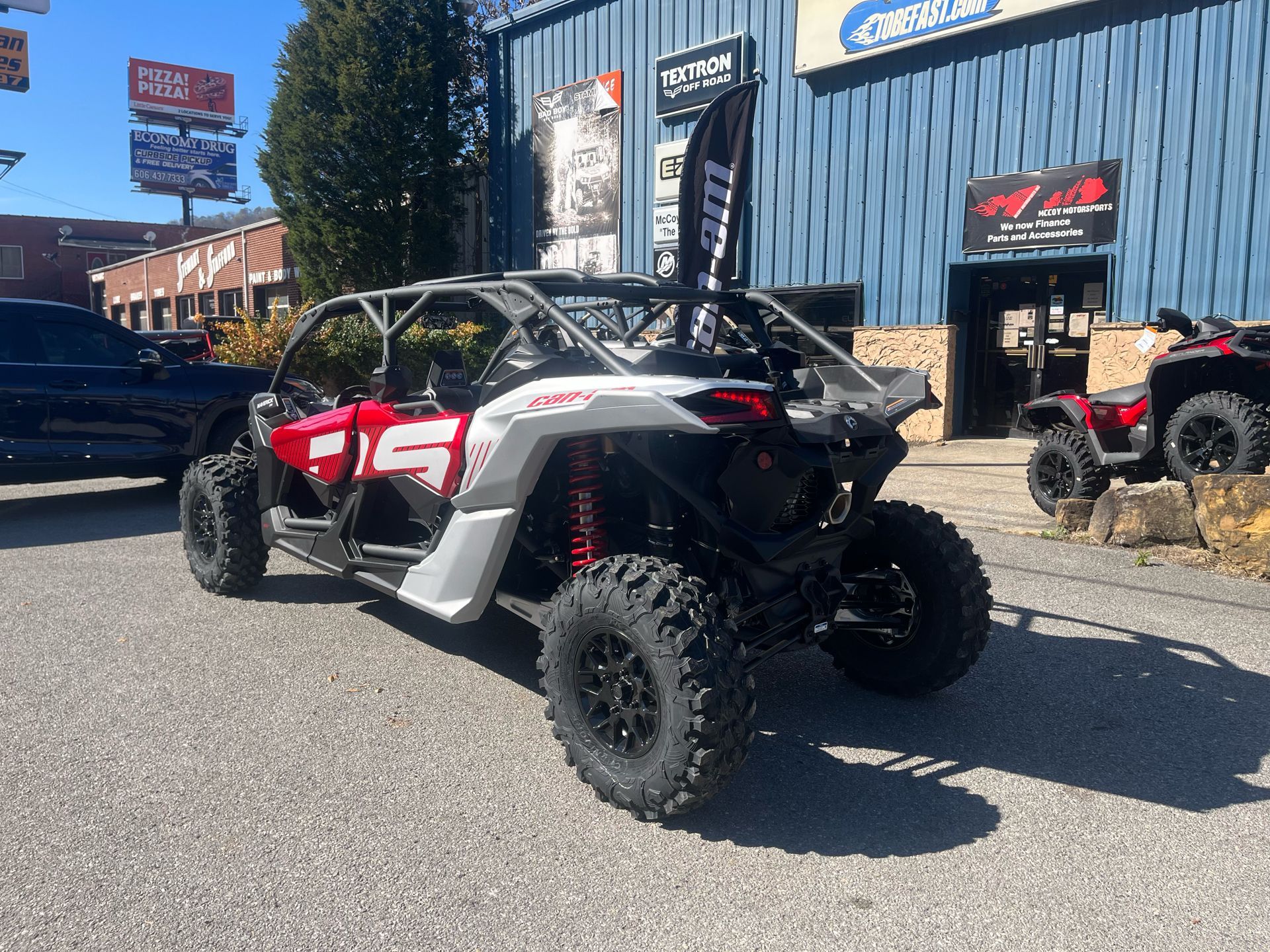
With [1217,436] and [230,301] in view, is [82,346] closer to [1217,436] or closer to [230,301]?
[1217,436]

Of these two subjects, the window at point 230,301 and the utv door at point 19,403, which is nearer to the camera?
the utv door at point 19,403

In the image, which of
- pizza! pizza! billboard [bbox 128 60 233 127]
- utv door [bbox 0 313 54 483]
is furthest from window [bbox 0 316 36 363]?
pizza! pizza! billboard [bbox 128 60 233 127]

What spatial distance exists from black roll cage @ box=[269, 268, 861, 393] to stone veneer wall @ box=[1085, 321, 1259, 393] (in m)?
7.78

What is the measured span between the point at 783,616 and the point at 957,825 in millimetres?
890

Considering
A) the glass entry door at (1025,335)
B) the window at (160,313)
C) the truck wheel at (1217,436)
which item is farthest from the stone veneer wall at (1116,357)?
the window at (160,313)

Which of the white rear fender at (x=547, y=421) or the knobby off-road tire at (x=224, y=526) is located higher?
the white rear fender at (x=547, y=421)

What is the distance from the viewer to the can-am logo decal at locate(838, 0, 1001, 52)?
38.1 ft

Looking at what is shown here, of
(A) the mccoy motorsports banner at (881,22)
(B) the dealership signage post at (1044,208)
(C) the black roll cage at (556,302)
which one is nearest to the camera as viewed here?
(C) the black roll cage at (556,302)

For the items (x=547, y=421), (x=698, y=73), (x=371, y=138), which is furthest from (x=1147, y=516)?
(x=371, y=138)

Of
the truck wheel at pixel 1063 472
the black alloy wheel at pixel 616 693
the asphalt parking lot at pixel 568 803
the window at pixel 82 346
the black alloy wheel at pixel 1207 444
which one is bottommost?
the asphalt parking lot at pixel 568 803

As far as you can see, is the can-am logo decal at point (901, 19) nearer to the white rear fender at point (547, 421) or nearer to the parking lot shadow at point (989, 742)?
the parking lot shadow at point (989, 742)

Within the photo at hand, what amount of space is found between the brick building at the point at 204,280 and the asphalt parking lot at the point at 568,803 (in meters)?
18.6

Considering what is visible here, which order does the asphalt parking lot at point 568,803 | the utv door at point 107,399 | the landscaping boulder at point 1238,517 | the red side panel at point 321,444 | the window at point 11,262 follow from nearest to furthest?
the asphalt parking lot at point 568,803, the red side panel at point 321,444, the landscaping boulder at point 1238,517, the utv door at point 107,399, the window at point 11,262

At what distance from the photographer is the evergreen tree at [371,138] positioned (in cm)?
1983
